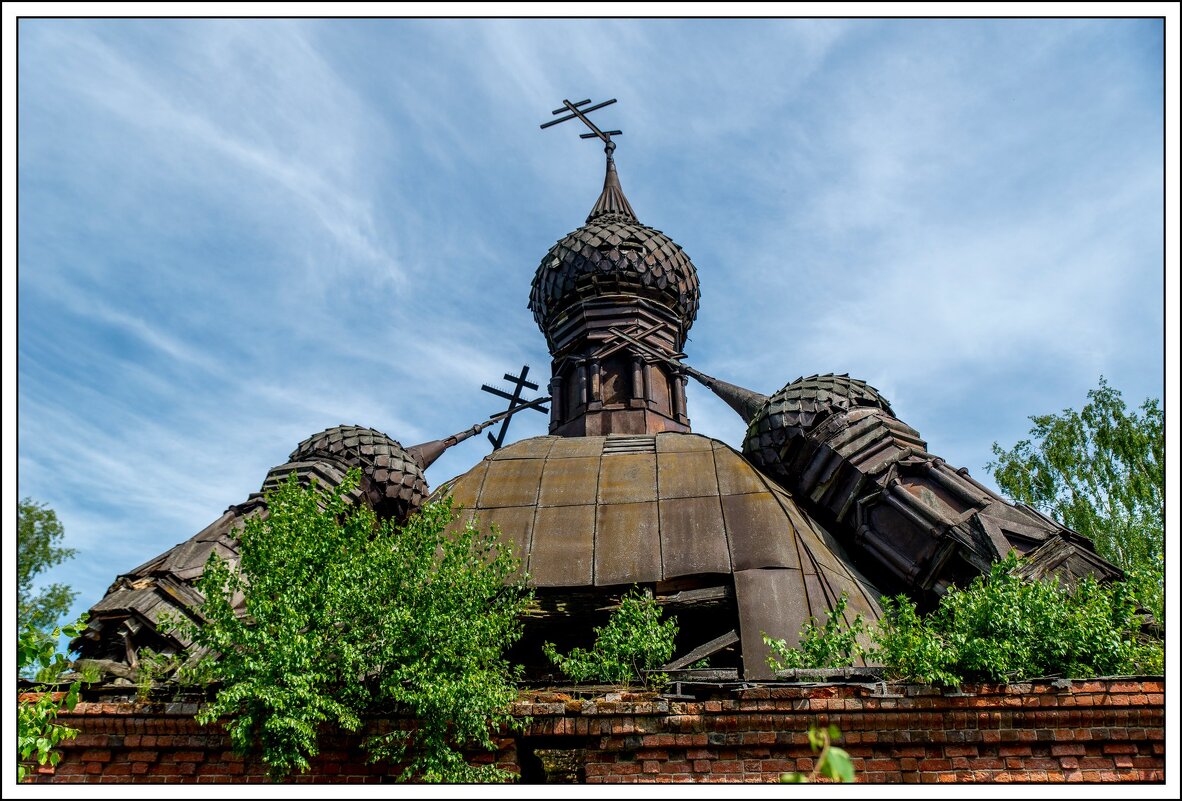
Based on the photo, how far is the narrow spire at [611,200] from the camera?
1995 cm

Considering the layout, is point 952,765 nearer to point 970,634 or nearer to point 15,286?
point 970,634

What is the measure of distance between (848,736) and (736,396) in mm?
9897

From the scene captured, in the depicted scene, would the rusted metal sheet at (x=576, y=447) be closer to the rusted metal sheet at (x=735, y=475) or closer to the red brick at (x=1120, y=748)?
the rusted metal sheet at (x=735, y=475)

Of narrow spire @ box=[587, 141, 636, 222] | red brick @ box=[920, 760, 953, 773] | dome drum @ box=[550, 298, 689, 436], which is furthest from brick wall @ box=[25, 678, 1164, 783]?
narrow spire @ box=[587, 141, 636, 222]

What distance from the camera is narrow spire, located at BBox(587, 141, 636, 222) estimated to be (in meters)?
20.0

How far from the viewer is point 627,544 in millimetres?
10469

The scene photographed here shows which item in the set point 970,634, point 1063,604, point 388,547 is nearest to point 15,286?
point 388,547

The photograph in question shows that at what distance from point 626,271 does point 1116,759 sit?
12.8 metres

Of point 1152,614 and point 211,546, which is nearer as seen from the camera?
point 1152,614

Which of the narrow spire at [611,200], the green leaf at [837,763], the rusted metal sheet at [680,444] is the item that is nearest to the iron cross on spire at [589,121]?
the narrow spire at [611,200]

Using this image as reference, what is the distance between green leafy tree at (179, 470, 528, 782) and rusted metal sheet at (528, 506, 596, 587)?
278 cm

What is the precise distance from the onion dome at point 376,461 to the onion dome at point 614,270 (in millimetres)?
6002

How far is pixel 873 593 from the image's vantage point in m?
10.5

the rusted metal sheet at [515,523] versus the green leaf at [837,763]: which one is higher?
the rusted metal sheet at [515,523]
